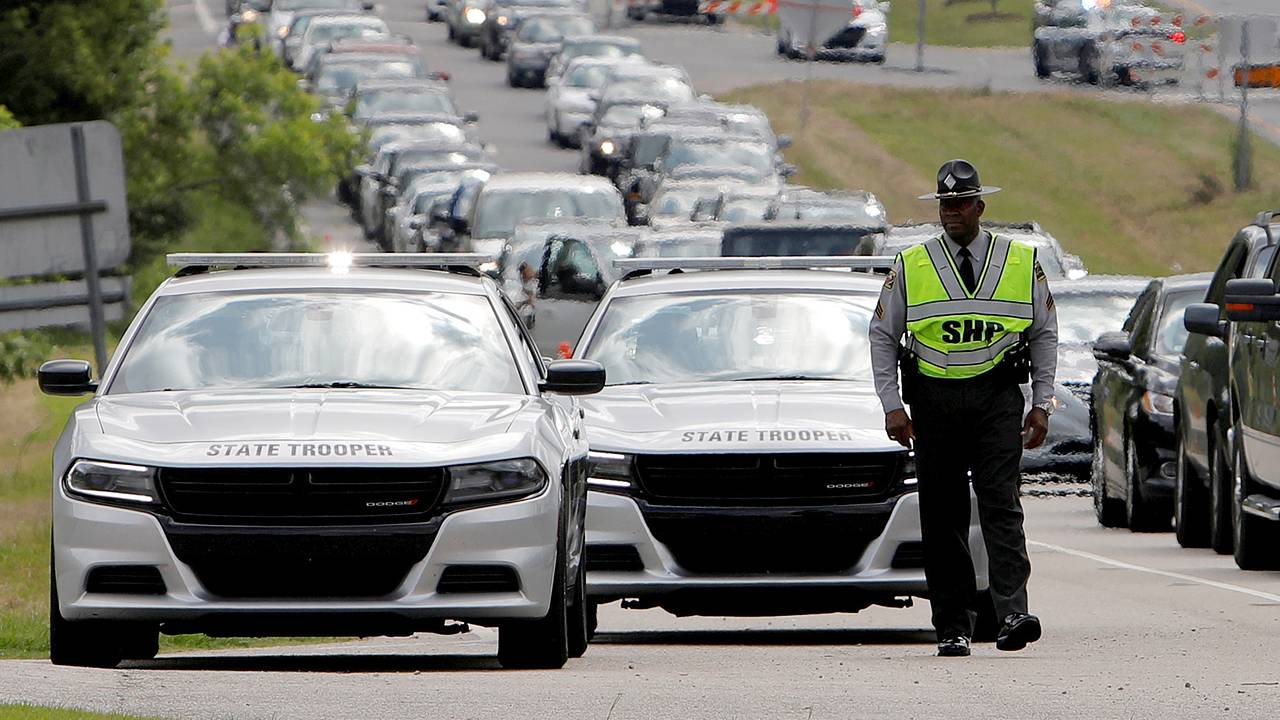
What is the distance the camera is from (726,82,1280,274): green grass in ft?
171

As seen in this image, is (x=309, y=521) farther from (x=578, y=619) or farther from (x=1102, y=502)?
(x=1102, y=502)

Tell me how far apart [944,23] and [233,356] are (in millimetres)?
70765

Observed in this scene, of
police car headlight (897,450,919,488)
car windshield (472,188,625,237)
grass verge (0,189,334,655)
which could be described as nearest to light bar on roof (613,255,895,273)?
police car headlight (897,450,919,488)

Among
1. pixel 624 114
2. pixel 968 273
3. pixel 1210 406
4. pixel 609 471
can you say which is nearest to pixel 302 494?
pixel 609 471

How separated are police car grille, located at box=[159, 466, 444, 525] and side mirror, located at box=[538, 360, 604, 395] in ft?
3.76

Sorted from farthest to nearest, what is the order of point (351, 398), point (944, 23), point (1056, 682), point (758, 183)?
point (944, 23) < point (758, 183) < point (351, 398) < point (1056, 682)

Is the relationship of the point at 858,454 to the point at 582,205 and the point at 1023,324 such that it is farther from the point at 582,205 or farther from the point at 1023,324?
the point at 582,205

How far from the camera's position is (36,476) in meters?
26.9

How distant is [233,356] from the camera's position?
11.7 metres

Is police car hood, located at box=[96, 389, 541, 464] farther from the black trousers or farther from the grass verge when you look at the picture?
the grass verge

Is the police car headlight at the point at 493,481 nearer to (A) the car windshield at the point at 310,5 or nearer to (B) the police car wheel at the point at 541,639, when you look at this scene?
(B) the police car wheel at the point at 541,639

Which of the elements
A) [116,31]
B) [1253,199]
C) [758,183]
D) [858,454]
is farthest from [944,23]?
[858,454]

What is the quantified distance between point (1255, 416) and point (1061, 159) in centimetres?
4403

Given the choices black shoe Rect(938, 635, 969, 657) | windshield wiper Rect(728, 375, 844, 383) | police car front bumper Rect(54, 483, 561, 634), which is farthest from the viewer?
windshield wiper Rect(728, 375, 844, 383)
